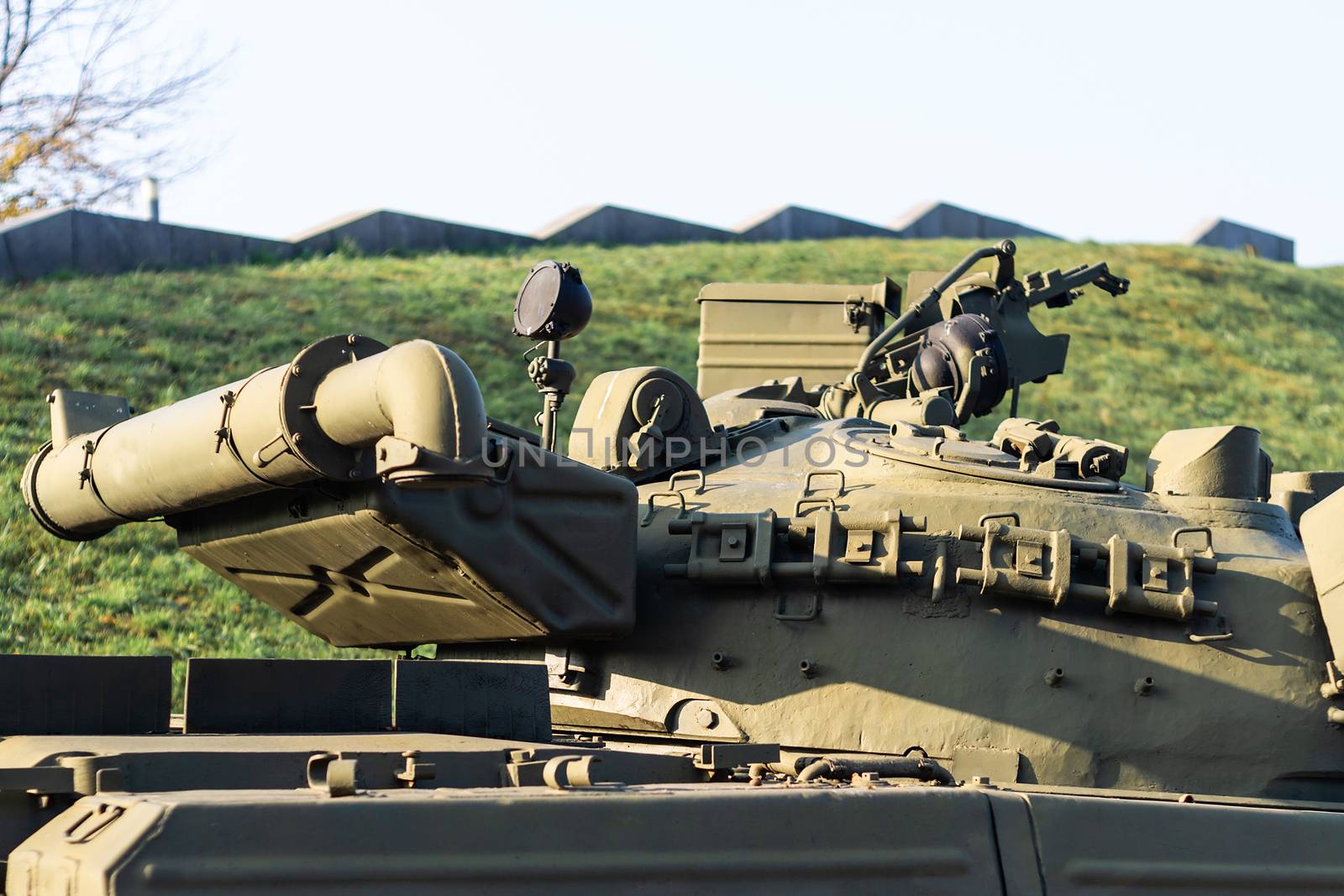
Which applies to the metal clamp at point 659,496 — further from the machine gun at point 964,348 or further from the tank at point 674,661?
the machine gun at point 964,348

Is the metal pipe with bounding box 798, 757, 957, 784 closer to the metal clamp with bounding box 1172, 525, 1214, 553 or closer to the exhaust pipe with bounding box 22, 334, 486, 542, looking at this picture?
the exhaust pipe with bounding box 22, 334, 486, 542

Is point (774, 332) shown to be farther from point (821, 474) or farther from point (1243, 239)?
point (1243, 239)

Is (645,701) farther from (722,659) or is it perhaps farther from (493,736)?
(493,736)

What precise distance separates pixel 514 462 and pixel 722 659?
1.16 metres

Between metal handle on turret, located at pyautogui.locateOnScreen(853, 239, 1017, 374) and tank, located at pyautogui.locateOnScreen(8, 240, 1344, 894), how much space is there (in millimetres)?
1070

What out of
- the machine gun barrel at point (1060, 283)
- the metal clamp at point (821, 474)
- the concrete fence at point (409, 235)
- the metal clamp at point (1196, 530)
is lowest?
the metal clamp at point (1196, 530)

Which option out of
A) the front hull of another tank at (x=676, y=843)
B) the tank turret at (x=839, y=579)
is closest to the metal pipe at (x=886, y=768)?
the front hull of another tank at (x=676, y=843)

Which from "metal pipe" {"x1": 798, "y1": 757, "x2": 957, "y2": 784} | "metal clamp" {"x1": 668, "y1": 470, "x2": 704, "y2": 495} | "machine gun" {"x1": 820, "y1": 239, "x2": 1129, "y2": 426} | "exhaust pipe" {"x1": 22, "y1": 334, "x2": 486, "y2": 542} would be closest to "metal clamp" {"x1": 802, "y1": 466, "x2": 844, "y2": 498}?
"metal clamp" {"x1": 668, "y1": 470, "x2": 704, "y2": 495}

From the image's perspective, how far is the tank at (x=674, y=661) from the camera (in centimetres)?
447

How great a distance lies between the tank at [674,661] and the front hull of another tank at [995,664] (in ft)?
0.04

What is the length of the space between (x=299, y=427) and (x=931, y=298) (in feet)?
15.9

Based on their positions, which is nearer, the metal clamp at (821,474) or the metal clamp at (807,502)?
the metal clamp at (807,502)

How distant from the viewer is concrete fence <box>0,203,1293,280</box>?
20359mm

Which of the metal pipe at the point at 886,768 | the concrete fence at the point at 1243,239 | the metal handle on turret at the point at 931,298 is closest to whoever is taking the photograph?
the metal pipe at the point at 886,768
